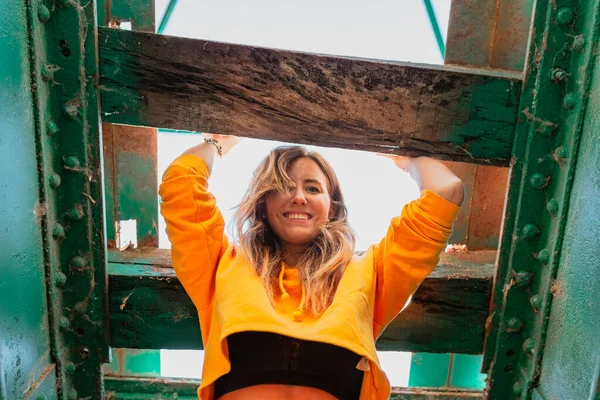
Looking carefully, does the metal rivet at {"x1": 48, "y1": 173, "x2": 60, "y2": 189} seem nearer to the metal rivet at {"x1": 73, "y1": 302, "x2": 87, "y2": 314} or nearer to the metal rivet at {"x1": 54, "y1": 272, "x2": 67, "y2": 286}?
the metal rivet at {"x1": 54, "y1": 272, "x2": 67, "y2": 286}

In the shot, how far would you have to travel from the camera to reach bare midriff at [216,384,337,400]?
1.46 metres

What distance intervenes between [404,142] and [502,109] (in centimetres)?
30

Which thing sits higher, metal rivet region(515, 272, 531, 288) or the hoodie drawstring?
metal rivet region(515, 272, 531, 288)

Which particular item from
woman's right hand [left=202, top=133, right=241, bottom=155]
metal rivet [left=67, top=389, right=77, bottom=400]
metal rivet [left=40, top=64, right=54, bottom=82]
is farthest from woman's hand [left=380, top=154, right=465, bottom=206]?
metal rivet [left=67, top=389, right=77, bottom=400]

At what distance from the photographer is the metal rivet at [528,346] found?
156 centimetres

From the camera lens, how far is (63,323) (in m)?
1.55

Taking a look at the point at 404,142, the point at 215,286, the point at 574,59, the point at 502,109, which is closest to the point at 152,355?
the point at 215,286

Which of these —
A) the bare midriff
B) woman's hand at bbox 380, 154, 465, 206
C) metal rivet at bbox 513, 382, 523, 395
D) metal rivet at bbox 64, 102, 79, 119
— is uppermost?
metal rivet at bbox 64, 102, 79, 119

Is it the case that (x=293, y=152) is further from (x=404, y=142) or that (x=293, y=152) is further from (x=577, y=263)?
(x=577, y=263)

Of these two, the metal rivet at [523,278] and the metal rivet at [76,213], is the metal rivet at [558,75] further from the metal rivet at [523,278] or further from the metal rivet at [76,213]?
the metal rivet at [76,213]

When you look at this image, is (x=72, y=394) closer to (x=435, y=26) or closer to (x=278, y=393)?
(x=278, y=393)

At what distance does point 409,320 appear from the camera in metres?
1.75

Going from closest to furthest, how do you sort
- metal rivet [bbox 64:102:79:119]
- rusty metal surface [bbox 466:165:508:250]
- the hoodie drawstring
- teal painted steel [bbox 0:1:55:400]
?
teal painted steel [bbox 0:1:55:400] → metal rivet [bbox 64:102:79:119] → the hoodie drawstring → rusty metal surface [bbox 466:165:508:250]

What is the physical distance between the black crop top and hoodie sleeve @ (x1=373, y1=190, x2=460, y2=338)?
0.22 meters
